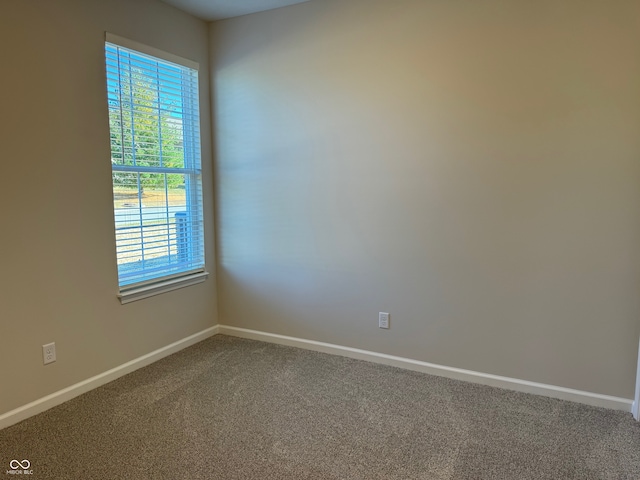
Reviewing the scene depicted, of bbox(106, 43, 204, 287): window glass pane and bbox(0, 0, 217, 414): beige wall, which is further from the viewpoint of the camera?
bbox(106, 43, 204, 287): window glass pane

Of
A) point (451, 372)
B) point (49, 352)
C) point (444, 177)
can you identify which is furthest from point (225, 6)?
point (451, 372)

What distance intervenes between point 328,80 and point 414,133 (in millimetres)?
731

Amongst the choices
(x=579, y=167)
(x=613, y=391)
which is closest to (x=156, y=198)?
(x=579, y=167)

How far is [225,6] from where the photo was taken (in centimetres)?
315

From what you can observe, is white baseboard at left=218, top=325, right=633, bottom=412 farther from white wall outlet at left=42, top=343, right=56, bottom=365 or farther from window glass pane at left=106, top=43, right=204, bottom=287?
white wall outlet at left=42, top=343, right=56, bottom=365

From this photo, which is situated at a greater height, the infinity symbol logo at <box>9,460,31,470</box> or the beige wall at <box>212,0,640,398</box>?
the beige wall at <box>212,0,640,398</box>

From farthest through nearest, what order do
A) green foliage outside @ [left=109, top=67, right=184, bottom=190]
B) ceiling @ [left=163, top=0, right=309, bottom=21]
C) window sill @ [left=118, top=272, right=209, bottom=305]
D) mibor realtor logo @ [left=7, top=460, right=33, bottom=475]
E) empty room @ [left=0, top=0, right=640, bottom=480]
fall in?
ceiling @ [left=163, top=0, right=309, bottom=21] < window sill @ [left=118, top=272, right=209, bottom=305] < green foliage outside @ [left=109, top=67, right=184, bottom=190] < empty room @ [left=0, top=0, right=640, bottom=480] < mibor realtor logo @ [left=7, top=460, right=33, bottom=475]

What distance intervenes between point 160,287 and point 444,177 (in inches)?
82.9

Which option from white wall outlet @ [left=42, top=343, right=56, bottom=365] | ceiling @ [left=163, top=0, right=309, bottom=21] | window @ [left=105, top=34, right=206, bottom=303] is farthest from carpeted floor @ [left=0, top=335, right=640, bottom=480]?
ceiling @ [left=163, top=0, right=309, bottom=21]

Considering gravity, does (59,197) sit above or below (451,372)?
above

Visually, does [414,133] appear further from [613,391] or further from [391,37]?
[613,391]

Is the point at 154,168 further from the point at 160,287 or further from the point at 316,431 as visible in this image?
the point at 316,431

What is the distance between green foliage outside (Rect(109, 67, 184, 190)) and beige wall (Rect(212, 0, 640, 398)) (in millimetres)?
425

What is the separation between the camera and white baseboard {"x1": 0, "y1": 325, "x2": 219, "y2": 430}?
235 centimetres
